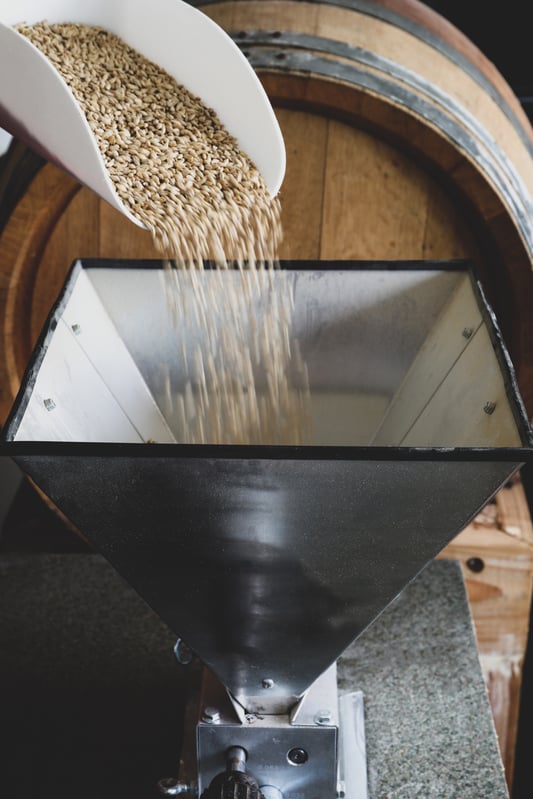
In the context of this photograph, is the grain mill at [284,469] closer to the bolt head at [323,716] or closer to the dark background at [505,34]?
the bolt head at [323,716]

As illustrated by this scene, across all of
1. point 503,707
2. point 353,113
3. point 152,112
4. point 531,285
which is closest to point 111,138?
point 152,112

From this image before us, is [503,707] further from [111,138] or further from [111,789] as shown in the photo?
[111,138]

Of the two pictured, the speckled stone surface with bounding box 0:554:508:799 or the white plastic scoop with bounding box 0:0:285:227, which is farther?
the speckled stone surface with bounding box 0:554:508:799

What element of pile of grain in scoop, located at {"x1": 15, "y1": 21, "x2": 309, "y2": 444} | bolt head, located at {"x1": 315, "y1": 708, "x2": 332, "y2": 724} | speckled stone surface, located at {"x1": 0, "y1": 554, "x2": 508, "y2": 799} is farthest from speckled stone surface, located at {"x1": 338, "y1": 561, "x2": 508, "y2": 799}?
pile of grain in scoop, located at {"x1": 15, "y1": 21, "x2": 309, "y2": 444}

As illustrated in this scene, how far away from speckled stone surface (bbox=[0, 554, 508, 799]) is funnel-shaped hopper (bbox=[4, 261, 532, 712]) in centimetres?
26

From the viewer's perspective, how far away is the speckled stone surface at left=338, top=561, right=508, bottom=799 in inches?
42.2

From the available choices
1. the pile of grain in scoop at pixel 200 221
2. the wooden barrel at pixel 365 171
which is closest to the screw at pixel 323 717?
the pile of grain in scoop at pixel 200 221

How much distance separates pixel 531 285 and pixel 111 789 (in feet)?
2.89

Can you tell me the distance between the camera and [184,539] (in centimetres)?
80

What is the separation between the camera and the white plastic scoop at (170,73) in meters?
0.90

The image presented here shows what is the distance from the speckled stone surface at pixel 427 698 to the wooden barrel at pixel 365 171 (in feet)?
1.20

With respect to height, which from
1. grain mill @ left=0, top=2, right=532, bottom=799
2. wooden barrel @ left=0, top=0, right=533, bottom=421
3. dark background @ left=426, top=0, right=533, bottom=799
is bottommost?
grain mill @ left=0, top=2, right=532, bottom=799

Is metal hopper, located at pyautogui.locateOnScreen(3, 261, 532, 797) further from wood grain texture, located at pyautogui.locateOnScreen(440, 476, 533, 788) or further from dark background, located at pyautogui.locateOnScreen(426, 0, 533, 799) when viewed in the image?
dark background, located at pyautogui.locateOnScreen(426, 0, 533, 799)

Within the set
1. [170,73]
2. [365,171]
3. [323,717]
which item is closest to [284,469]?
[323,717]
